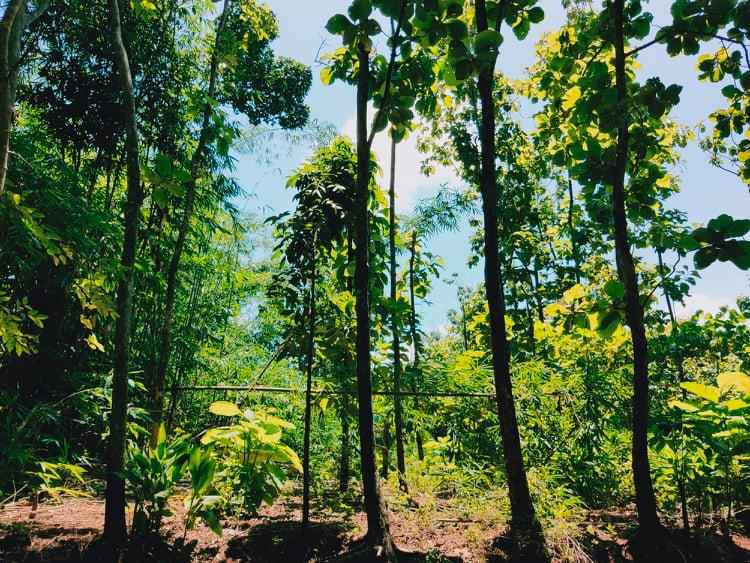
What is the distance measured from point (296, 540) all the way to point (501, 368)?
1651mm

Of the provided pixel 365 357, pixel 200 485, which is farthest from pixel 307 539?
pixel 365 357

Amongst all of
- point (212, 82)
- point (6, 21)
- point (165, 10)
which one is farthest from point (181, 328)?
point (6, 21)

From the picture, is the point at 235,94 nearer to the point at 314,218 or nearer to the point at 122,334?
the point at 314,218

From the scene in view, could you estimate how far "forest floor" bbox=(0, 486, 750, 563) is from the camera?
91.1 inches

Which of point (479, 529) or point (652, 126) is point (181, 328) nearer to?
point (479, 529)

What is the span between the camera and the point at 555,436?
128 inches

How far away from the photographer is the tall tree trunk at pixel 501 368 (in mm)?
2309

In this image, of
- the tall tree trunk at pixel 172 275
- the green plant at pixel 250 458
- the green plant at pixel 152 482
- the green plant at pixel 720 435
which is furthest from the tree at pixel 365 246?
the green plant at pixel 720 435

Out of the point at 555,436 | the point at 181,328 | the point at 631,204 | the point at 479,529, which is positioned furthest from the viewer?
the point at 181,328

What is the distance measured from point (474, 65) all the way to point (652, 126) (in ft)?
3.36

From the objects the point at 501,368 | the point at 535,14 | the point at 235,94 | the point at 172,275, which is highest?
the point at 235,94

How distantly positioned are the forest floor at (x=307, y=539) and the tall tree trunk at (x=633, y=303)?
0.52 m

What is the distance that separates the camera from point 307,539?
8.60 feet

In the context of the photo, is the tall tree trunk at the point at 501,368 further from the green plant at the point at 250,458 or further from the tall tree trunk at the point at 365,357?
the green plant at the point at 250,458
